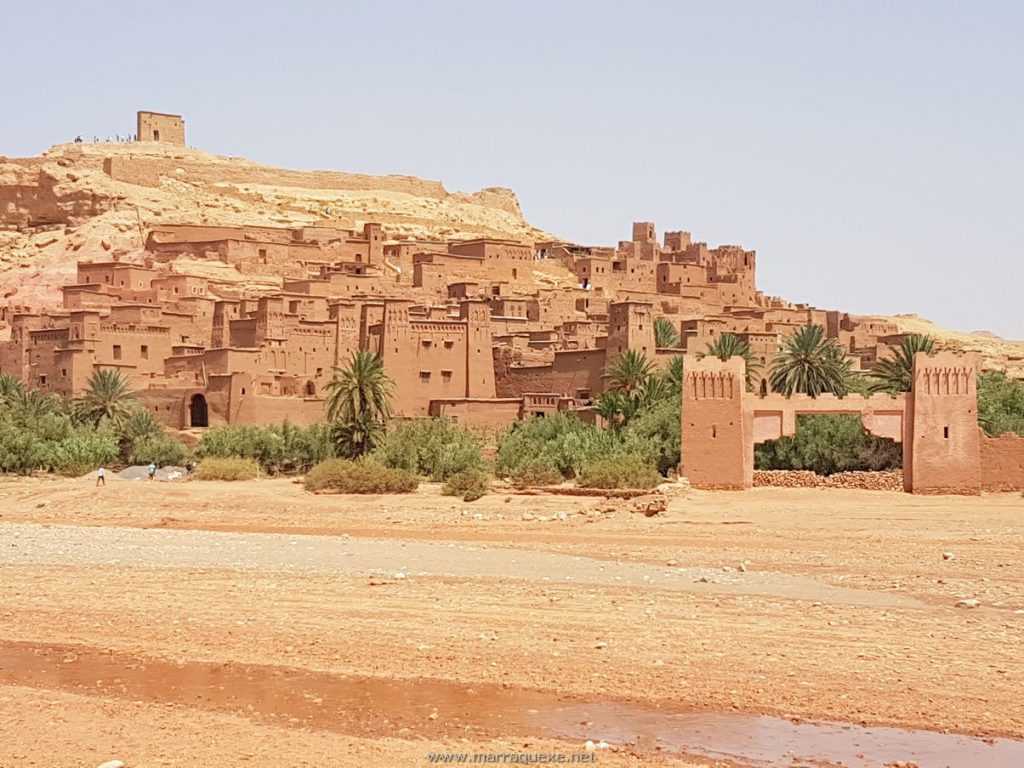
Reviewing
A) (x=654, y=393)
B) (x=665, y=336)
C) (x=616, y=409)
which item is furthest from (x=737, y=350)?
(x=665, y=336)

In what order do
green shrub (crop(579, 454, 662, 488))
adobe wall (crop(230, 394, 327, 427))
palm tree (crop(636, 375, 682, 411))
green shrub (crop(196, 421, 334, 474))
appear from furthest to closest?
adobe wall (crop(230, 394, 327, 427)) < green shrub (crop(196, 421, 334, 474)) < palm tree (crop(636, 375, 682, 411)) < green shrub (crop(579, 454, 662, 488))

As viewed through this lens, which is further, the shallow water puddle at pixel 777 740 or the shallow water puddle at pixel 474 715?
the shallow water puddle at pixel 474 715

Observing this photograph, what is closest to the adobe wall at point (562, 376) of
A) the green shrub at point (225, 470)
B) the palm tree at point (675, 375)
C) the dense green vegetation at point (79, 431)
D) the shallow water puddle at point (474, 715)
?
the palm tree at point (675, 375)

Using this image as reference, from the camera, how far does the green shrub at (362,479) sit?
98.5ft

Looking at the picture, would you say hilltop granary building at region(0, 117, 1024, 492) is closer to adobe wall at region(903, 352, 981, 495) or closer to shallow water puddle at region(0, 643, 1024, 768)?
adobe wall at region(903, 352, 981, 495)

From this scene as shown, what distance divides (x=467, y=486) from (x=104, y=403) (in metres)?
15.7

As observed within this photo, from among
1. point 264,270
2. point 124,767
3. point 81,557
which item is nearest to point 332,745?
point 124,767

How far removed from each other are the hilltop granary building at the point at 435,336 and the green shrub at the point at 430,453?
578 cm

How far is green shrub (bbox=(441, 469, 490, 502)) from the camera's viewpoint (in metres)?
28.4

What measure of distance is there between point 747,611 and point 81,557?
1023cm

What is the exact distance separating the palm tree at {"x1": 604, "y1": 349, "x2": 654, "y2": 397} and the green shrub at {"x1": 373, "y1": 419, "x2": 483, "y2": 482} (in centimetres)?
578

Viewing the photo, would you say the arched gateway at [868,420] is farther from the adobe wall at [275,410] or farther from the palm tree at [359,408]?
the adobe wall at [275,410]

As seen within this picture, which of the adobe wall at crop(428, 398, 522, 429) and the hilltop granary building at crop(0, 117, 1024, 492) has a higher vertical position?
the hilltop granary building at crop(0, 117, 1024, 492)

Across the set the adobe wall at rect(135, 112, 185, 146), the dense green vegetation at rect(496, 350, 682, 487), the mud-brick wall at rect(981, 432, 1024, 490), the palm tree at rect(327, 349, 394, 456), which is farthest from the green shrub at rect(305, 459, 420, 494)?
the adobe wall at rect(135, 112, 185, 146)
